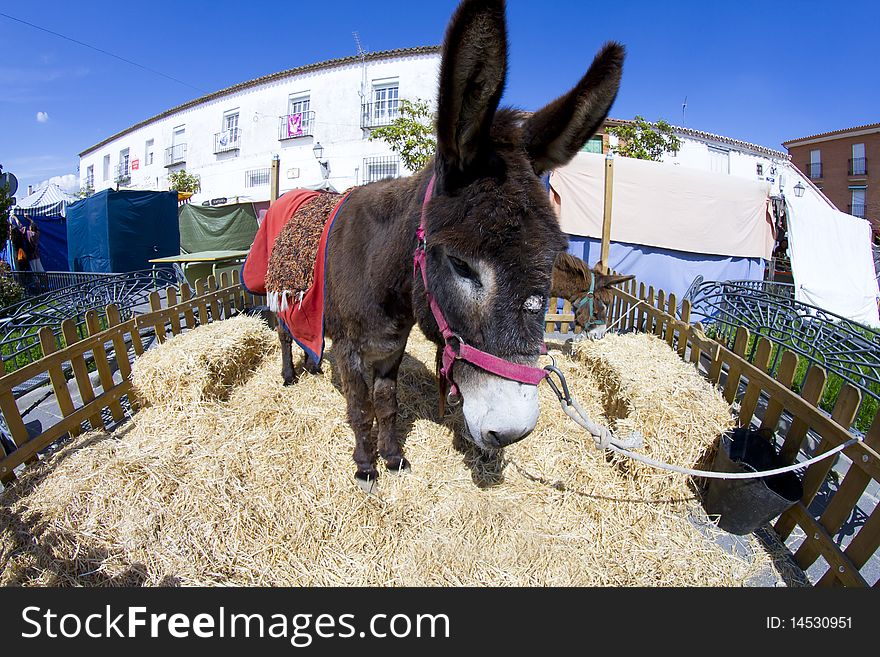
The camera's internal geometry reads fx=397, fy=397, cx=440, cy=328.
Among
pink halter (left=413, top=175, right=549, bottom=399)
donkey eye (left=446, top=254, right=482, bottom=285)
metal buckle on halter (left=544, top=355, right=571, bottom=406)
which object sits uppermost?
donkey eye (left=446, top=254, right=482, bottom=285)

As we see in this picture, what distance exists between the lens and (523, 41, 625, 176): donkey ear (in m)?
1.68

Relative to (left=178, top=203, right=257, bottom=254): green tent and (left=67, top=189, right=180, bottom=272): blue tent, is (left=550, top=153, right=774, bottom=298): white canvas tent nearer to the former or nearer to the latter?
(left=178, top=203, right=257, bottom=254): green tent

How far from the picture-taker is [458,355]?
5.70 ft

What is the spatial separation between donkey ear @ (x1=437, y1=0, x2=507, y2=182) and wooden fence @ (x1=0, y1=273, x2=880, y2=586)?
2.68 meters

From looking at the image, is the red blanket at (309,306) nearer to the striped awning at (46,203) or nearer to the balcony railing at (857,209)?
the striped awning at (46,203)

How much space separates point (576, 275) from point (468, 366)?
15.8 ft

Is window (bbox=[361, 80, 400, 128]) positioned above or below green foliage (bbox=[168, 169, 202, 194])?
above

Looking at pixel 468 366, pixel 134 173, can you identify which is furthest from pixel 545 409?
pixel 134 173

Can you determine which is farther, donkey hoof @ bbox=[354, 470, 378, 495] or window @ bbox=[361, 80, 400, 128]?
window @ bbox=[361, 80, 400, 128]

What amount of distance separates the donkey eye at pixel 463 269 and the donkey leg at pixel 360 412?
129 cm

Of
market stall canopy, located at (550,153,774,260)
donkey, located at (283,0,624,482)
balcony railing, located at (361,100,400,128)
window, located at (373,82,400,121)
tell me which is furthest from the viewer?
balcony railing, located at (361,100,400,128)

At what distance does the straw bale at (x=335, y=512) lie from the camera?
2.29 m

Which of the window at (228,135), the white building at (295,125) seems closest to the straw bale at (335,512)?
the white building at (295,125)

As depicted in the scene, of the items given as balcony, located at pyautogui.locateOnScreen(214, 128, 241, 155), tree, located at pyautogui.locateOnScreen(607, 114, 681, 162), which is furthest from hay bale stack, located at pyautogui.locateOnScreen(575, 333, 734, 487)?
balcony, located at pyautogui.locateOnScreen(214, 128, 241, 155)
